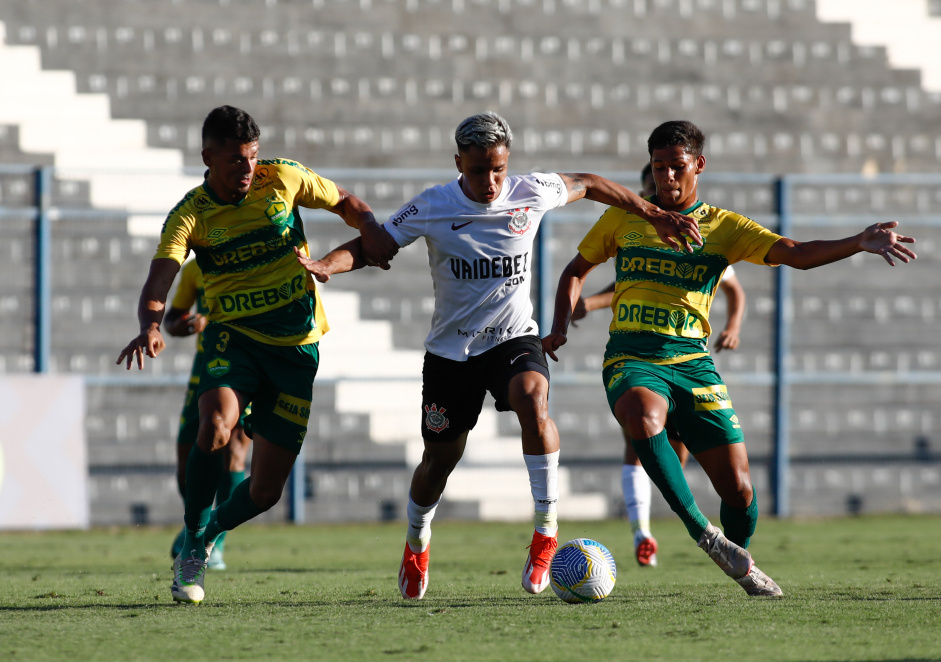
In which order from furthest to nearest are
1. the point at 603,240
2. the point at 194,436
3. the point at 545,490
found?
the point at 194,436
the point at 603,240
the point at 545,490

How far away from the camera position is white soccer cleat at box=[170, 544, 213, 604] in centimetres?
482

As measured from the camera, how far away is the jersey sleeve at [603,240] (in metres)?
5.32

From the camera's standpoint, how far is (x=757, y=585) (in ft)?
15.5

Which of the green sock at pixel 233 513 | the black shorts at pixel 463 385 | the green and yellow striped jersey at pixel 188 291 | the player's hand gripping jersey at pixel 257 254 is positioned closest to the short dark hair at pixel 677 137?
the black shorts at pixel 463 385

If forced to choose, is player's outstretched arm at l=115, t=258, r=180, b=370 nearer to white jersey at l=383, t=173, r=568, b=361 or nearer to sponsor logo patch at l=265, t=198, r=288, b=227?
sponsor logo patch at l=265, t=198, r=288, b=227

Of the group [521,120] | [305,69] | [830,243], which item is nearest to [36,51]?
[305,69]

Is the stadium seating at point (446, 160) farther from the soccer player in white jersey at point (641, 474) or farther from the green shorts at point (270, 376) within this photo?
the green shorts at point (270, 376)

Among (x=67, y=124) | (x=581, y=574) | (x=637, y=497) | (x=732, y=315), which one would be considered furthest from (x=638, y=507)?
(x=67, y=124)

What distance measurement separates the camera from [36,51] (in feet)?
35.6

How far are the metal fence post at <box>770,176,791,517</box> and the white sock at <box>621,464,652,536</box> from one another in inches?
164

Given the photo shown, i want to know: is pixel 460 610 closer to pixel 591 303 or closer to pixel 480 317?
pixel 480 317

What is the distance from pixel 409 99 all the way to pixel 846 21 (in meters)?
4.54

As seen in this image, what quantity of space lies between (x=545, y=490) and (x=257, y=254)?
1529 mm

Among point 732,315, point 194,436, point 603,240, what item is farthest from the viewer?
point 732,315
